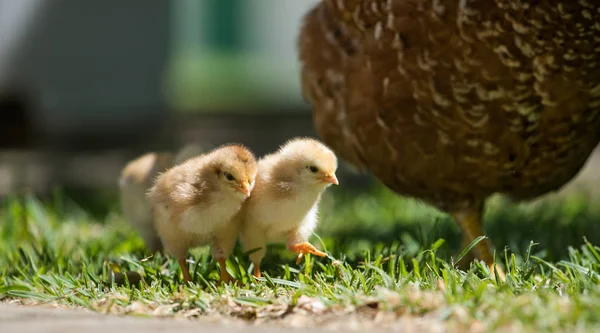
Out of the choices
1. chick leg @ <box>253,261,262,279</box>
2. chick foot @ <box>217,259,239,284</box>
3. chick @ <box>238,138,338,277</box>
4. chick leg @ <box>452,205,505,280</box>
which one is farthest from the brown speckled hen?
chick foot @ <box>217,259,239,284</box>

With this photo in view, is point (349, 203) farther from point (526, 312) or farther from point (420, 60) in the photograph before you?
point (526, 312)

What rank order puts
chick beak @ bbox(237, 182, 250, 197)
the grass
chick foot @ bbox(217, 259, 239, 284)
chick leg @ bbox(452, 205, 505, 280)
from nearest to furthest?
the grass < chick beak @ bbox(237, 182, 250, 197) < chick foot @ bbox(217, 259, 239, 284) < chick leg @ bbox(452, 205, 505, 280)

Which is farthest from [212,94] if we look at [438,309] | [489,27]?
[438,309]

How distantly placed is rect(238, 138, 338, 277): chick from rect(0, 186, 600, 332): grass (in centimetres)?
9

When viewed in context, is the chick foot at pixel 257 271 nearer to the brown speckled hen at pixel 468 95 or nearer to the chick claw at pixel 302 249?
the chick claw at pixel 302 249

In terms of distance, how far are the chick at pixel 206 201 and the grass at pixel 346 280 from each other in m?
0.09

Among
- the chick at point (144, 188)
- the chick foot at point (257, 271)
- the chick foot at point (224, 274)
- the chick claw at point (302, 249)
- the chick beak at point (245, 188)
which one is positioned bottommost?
the chick foot at point (257, 271)

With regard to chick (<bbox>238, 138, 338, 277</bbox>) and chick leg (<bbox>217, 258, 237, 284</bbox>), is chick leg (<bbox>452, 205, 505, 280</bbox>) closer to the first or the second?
chick (<bbox>238, 138, 338, 277</bbox>)

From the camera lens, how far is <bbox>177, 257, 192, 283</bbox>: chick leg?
10.0ft

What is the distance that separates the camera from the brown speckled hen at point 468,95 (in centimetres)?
312

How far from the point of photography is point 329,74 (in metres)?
3.66

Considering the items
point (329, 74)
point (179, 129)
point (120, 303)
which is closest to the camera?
point (120, 303)

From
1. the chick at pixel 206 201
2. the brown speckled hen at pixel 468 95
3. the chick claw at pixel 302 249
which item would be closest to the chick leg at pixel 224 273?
the chick at pixel 206 201

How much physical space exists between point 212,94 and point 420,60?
23.0 feet
